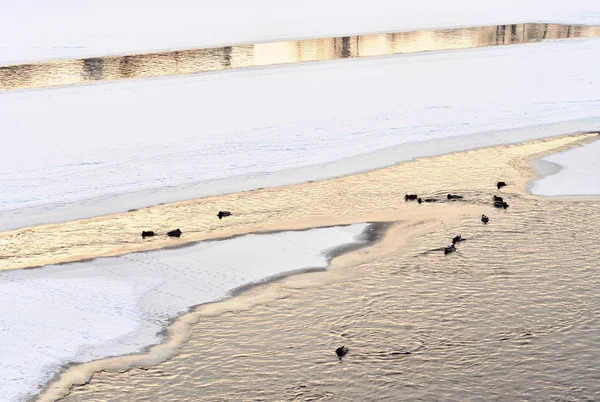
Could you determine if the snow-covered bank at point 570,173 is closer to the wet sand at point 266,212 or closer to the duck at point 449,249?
the wet sand at point 266,212

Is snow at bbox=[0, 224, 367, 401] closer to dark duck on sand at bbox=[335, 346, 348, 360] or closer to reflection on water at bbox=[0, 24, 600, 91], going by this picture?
dark duck on sand at bbox=[335, 346, 348, 360]

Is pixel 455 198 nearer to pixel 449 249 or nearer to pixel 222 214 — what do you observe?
pixel 449 249

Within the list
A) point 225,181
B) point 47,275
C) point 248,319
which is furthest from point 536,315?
point 225,181

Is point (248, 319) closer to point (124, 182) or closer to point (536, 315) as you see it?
point (536, 315)

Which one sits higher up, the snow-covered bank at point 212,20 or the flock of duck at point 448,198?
the snow-covered bank at point 212,20

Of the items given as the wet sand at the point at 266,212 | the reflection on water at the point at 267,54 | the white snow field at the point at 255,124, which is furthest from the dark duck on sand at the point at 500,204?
the reflection on water at the point at 267,54

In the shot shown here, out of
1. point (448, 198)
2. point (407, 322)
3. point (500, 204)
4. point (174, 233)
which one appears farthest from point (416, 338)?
point (448, 198)
